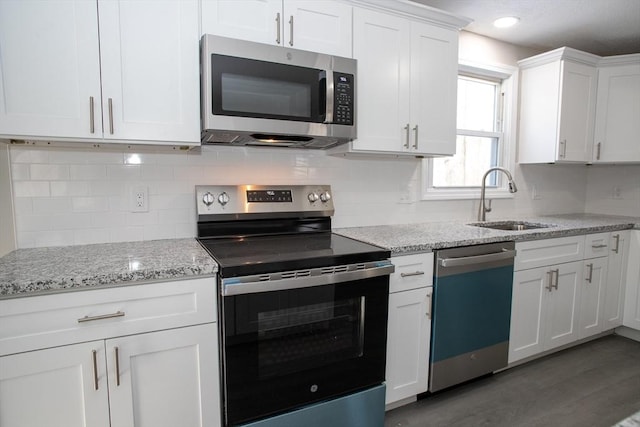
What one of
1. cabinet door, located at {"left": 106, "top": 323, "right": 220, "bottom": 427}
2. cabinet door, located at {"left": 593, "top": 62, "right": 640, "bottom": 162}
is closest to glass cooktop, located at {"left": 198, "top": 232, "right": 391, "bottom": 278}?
cabinet door, located at {"left": 106, "top": 323, "right": 220, "bottom": 427}

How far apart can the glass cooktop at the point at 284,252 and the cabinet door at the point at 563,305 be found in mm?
1522

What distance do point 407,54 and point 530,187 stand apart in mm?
1947

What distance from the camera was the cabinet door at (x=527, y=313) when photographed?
7.51 feet

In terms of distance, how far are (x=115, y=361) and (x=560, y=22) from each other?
11.4ft

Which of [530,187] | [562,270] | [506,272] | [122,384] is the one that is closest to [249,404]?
[122,384]

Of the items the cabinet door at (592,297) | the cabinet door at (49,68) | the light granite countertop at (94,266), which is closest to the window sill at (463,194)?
the cabinet door at (592,297)

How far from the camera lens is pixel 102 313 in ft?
4.17

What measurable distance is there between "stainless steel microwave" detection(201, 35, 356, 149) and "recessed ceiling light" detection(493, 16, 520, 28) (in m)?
1.51

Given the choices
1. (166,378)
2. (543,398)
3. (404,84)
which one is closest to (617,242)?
(543,398)

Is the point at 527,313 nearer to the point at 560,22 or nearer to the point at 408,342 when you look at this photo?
the point at 408,342

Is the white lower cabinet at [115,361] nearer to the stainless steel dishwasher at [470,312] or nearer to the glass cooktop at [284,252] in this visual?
the glass cooktop at [284,252]

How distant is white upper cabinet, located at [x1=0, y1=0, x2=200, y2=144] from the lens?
1.36 m

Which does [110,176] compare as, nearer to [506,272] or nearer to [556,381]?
[506,272]

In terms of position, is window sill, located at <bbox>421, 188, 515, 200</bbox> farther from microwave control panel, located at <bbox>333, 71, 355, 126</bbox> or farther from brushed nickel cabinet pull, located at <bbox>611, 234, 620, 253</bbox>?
microwave control panel, located at <bbox>333, 71, 355, 126</bbox>
